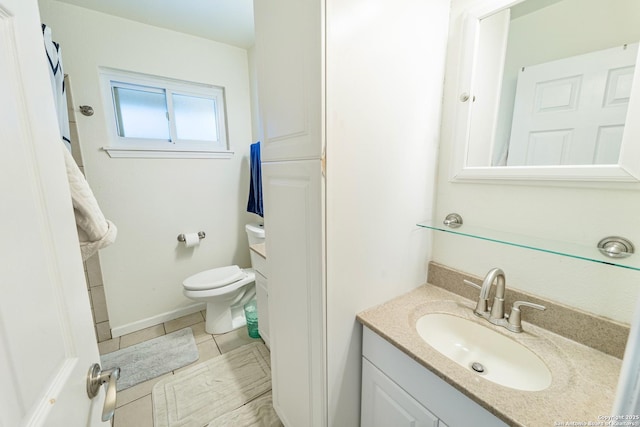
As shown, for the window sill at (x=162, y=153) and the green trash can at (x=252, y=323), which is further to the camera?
the green trash can at (x=252, y=323)

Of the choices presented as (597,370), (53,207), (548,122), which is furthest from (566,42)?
(53,207)

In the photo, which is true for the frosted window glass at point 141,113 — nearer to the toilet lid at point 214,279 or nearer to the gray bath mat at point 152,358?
the toilet lid at point 214,279

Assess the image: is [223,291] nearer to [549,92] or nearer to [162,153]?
[162,153]

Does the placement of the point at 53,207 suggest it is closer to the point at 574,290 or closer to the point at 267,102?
the point at 267,102

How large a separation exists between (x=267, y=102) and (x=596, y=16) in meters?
1.08

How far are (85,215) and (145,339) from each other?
186 cm

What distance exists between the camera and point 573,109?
31.8 inches

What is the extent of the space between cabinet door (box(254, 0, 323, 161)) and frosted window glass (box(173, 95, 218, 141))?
153cm

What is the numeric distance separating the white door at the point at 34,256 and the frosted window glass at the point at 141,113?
185 centimetres

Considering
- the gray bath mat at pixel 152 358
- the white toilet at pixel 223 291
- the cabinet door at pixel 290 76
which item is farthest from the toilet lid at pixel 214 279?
the cabinet door at pixel 290 76

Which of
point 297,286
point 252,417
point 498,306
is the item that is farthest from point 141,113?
point 498,306

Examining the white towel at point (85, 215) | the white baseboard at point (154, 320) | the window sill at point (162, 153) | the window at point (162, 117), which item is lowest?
the white baseboard at point (154, 320)

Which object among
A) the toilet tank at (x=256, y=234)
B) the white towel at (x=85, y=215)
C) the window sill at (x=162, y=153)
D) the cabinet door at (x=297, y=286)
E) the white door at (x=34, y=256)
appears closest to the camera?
the white door at (x=34, y=256)

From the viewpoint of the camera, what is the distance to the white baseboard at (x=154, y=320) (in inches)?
82.0
